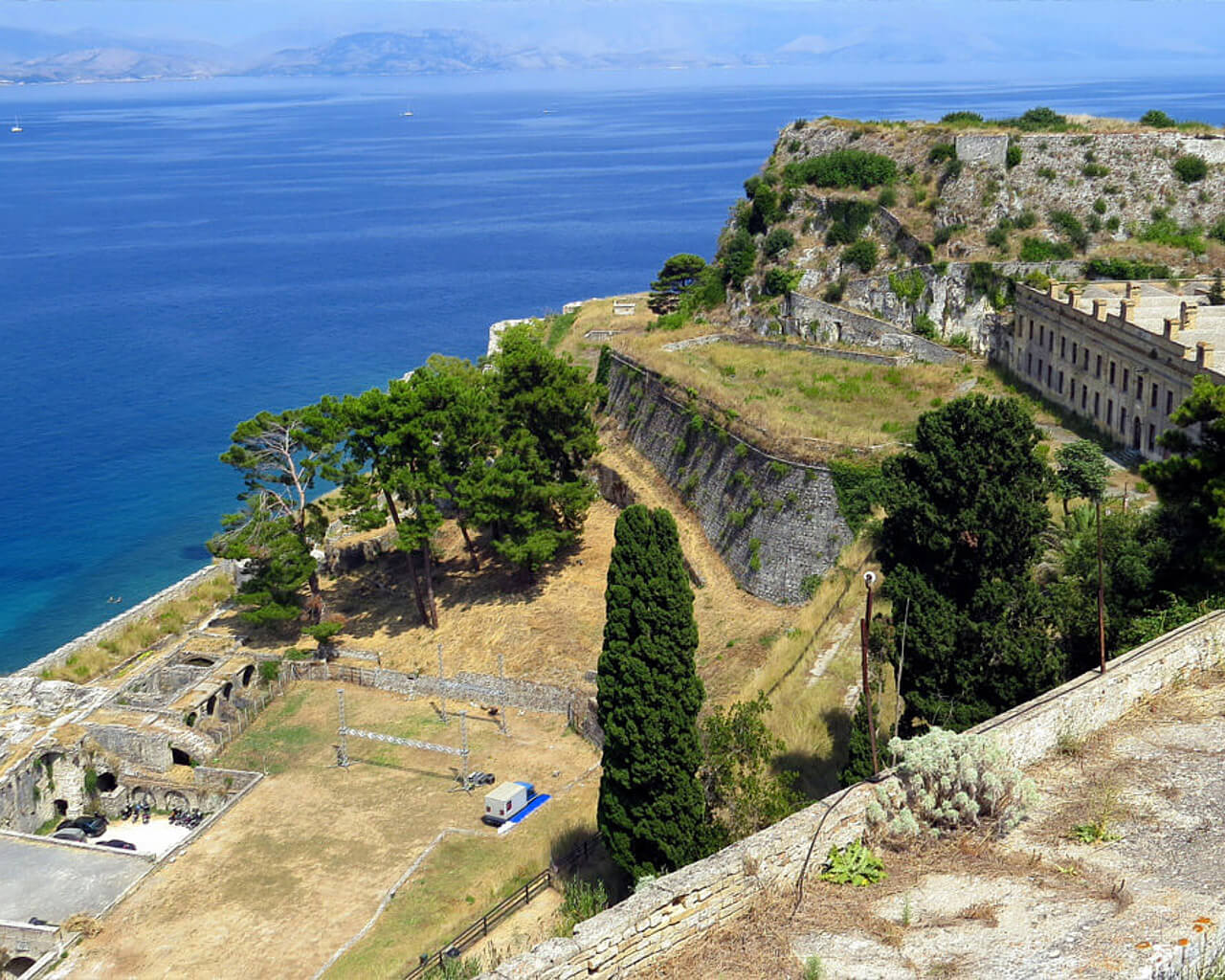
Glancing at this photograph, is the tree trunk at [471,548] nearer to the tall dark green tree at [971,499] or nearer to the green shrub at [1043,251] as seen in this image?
the tall dark green tree at [971,499]

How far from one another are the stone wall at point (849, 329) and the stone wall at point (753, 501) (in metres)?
11.1

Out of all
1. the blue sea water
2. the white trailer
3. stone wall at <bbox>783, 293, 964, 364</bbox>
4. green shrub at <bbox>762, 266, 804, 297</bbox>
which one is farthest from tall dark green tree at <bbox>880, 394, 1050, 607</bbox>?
the blue sea water

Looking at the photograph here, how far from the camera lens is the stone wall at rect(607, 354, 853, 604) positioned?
36.1 m

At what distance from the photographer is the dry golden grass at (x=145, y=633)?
137 ft

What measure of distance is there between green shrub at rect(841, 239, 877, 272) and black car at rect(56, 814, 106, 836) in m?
39.0

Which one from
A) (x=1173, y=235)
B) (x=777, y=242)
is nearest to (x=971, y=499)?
(x=1173, y=235)

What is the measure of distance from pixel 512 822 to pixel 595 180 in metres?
160

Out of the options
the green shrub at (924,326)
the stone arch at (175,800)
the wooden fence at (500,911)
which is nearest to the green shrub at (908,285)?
the green shrub at (924,326)

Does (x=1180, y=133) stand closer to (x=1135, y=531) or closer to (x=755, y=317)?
(x=755, y=317)

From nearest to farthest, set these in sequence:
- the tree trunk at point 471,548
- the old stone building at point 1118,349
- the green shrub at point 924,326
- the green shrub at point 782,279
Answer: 1. the old stone building at point 1118,349
2. the tree trunk at point 471,548
3. the green shrub at point 924,326
4. the green shrub at point 782,279

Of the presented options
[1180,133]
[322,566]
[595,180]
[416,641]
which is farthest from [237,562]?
[595,180]

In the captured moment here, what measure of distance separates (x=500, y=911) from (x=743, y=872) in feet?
41.2

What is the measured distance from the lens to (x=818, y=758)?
26094 millimetres

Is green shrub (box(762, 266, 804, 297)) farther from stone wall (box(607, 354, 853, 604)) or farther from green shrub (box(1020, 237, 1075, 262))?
stone wall (box(607, 354, 853, 604))
